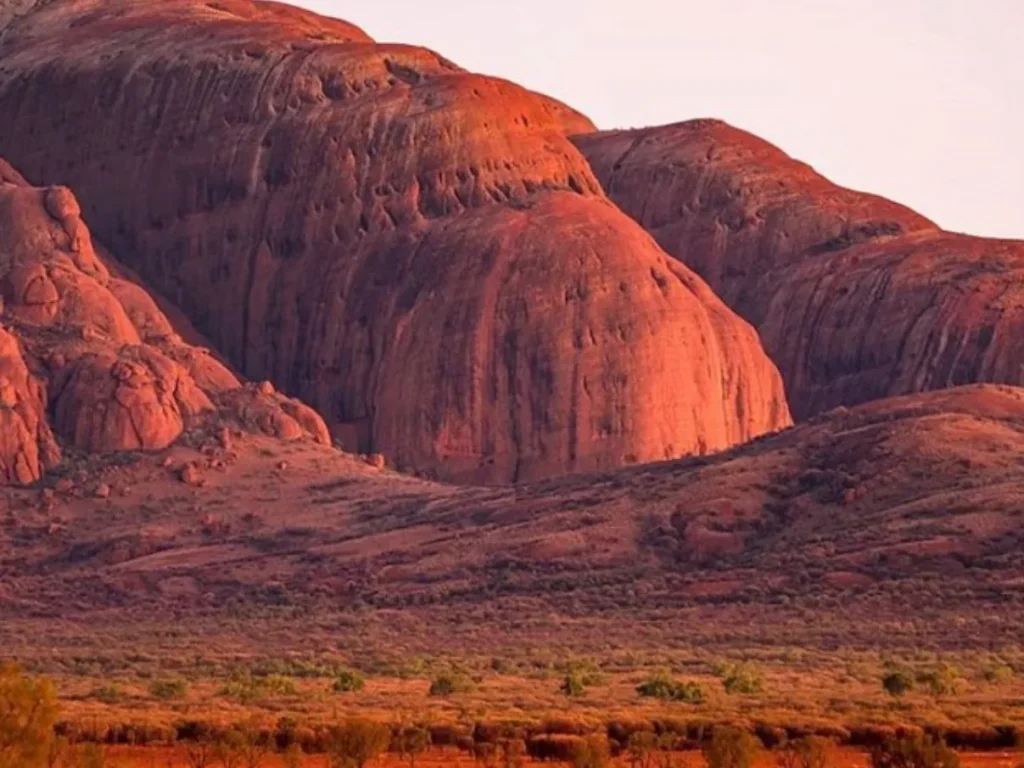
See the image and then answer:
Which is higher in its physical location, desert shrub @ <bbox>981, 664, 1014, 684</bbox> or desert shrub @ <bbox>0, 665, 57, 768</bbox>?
desert shrub @ <bbox>0, 665, 57, 768</bbox>

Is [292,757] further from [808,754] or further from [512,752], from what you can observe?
[808,754]

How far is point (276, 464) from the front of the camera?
110 meters

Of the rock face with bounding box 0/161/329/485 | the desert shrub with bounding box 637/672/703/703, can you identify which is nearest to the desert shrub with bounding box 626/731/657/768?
the desert shrub with bounding box 637/672/703/703

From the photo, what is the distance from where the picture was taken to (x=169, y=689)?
A: 259ft

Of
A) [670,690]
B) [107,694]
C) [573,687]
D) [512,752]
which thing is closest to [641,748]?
[512,752]

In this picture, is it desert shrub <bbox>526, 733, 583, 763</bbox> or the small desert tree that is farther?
desert shrub <bbox>526, 733, 583, 763</bbox>

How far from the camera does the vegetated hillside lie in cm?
9362

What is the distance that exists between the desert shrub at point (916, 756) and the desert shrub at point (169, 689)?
25479 mm

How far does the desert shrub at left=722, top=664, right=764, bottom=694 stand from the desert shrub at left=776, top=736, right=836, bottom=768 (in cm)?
1460

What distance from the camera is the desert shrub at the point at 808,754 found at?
186 feet

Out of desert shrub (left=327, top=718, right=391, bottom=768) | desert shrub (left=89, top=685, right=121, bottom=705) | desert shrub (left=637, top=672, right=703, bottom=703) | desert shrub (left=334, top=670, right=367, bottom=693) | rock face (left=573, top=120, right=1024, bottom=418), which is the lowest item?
desert shrub (left=89, top=685, right=121, bottom=705)

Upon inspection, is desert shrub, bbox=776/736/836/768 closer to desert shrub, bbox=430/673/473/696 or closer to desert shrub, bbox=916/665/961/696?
desert shrub, bbox=916/665/961/696

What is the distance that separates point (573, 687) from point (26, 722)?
1140 inches

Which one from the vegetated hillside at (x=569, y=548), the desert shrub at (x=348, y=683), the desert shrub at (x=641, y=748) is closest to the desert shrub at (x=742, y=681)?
the desert shrub at (x=348, y=683)
